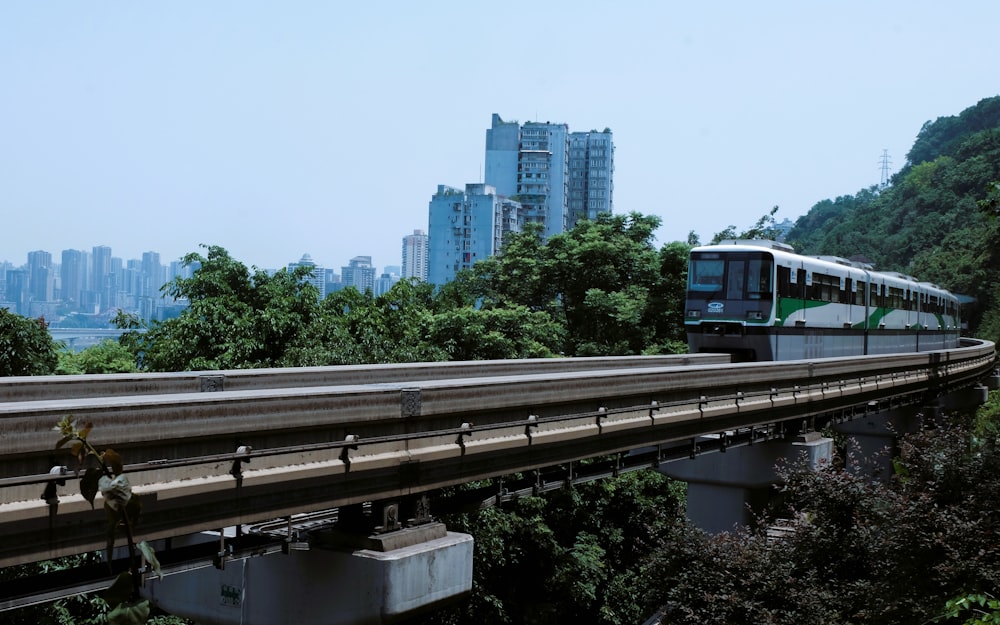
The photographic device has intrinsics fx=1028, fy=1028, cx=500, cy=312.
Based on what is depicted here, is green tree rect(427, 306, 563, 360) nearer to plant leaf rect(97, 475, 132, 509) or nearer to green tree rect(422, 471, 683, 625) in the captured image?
green tree rect(422, 471, 683, 625)

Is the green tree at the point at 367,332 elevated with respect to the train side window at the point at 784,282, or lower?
lower

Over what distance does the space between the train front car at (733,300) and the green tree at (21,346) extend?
15375 mm

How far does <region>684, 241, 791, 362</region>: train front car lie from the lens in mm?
23141

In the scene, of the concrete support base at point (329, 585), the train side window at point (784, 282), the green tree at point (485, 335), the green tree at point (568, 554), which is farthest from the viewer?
the green tree at point (485, 335)

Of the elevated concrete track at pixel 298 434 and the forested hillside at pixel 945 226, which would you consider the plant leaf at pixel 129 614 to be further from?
the forested hillside at pixel 945 226

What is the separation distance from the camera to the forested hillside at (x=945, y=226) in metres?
79.8

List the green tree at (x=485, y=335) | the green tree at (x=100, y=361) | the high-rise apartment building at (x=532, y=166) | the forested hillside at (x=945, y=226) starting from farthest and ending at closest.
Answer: the high-rise apartment building at (x=532, y=166) < the forested hillside at (x=945, y=226) < the green tree at (x=100, y=361) < the green tree at (x=485, y=335)

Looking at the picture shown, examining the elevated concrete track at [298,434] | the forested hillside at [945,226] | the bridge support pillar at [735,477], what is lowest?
the bridge support pillar at [735,477]

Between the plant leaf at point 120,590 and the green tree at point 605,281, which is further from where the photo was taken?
the green tree at point 605,281

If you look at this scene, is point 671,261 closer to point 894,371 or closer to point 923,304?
point 923,304

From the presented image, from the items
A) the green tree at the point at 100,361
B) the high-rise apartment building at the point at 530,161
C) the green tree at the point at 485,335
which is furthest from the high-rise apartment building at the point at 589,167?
the green tree at the point at 485,335

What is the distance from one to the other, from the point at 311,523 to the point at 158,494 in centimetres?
257

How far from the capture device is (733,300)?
23625 millimetres

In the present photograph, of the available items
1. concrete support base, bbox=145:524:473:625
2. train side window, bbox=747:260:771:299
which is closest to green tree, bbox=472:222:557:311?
train side window, bbox=747:260:771:299
